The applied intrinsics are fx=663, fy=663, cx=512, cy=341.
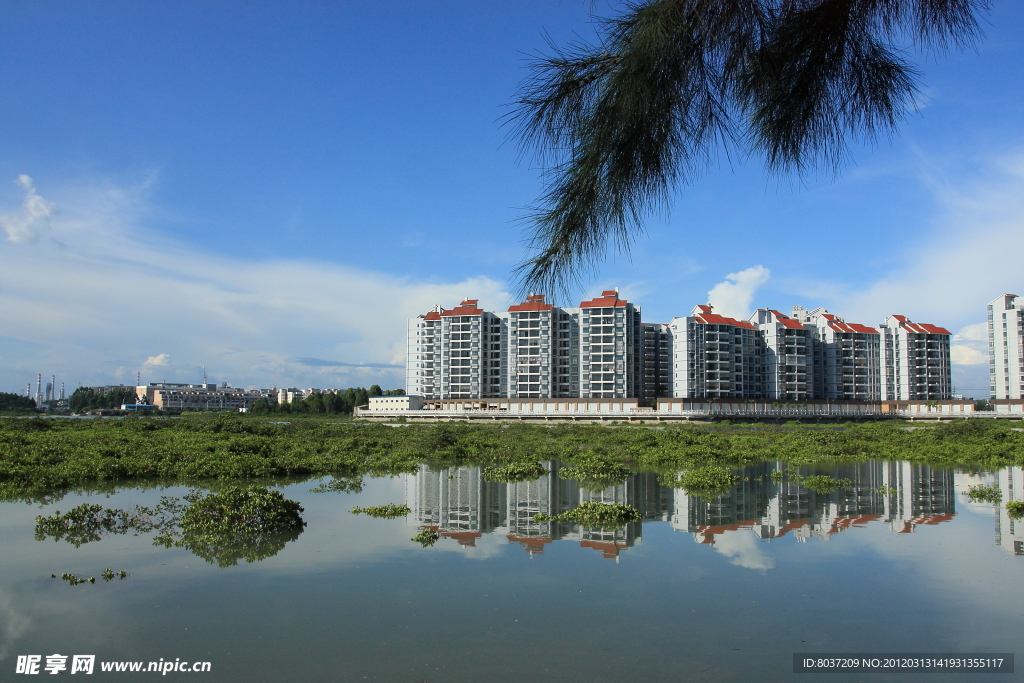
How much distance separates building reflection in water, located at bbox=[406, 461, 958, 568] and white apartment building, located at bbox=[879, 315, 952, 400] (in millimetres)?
79156

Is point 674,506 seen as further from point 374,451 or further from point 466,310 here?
point 466,310

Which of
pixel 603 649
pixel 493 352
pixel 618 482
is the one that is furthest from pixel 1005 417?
pixel 603 649

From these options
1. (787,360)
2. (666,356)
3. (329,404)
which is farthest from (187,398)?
(787,360)

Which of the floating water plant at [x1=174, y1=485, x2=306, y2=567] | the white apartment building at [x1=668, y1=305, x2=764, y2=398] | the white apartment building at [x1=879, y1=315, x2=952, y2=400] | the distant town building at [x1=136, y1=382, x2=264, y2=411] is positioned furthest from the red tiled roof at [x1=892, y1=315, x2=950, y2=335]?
the distant town building at [x1=136, y1=382, x2=264, y2=411]

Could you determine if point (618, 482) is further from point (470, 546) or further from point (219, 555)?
point (219, 555)

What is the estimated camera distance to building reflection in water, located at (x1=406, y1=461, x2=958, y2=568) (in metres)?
13.0

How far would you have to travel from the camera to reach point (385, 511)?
1513cm

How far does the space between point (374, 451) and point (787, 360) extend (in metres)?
73.9

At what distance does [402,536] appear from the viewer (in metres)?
12.7

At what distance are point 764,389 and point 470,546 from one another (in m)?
87.8

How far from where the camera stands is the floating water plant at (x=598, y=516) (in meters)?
13.9

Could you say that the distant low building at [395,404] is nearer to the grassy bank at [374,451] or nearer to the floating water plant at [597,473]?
the grassy bank at [374,451]

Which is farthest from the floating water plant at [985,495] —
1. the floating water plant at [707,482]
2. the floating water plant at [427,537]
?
the floating water plant at [427,537]

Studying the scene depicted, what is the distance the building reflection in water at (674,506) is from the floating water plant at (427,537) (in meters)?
0.24
